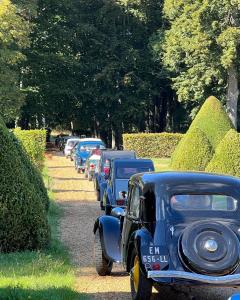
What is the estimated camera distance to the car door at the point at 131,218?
8867mm

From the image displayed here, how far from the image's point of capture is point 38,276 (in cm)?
946

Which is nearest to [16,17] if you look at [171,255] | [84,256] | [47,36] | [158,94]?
[47,36]

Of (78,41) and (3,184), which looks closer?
(3,184)

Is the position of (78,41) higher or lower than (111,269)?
higher

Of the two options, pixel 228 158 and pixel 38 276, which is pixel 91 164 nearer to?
pixel 228 158

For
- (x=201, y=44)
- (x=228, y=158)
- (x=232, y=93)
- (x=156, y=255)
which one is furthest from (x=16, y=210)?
(x=232, y=93)

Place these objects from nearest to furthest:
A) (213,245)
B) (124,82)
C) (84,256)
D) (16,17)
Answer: (213,245) → (84,256) → (16,17) → (124,82)

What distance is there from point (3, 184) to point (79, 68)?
54117 mm

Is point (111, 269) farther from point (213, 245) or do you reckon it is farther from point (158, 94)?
point (158, 94)

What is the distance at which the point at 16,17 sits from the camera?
50.5 meters

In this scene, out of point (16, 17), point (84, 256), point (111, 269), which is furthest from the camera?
point (16, 17)

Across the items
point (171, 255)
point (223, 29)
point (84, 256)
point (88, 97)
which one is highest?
point (223, 29)

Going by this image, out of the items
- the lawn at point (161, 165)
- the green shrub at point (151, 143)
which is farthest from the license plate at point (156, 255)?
the green shrub at point (151, 143)

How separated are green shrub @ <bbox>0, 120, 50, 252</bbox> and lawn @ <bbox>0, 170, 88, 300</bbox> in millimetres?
291
